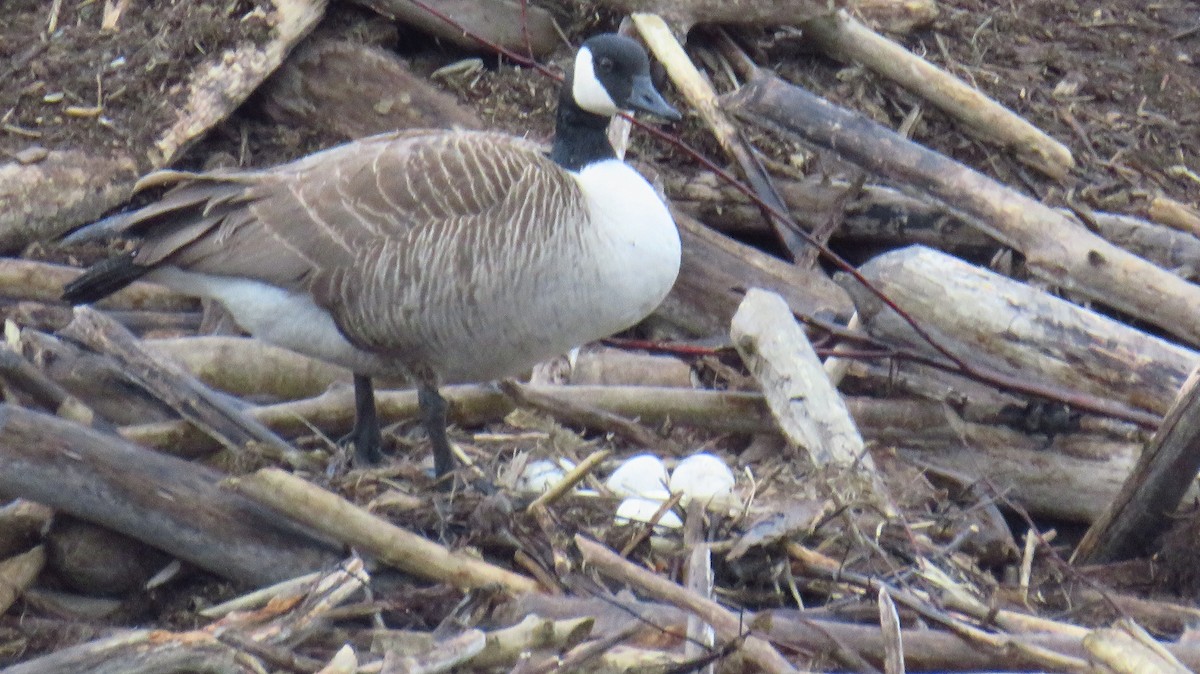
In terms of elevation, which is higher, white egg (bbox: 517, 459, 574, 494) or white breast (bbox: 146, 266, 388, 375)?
white breast (bbox: 146, 266, 388, 375)

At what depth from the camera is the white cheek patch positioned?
5258 mm

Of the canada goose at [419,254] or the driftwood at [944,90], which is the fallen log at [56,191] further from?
the driftwood at [944,90]

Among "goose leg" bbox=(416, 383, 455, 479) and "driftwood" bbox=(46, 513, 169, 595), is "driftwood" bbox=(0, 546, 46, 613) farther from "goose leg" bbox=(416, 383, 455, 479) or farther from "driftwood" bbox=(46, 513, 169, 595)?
"goose leg" bbox=(416, 383, 455, 479)

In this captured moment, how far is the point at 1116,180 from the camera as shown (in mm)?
7238

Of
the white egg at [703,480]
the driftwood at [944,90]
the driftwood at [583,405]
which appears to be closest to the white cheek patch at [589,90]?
the driftwood at [583,405]

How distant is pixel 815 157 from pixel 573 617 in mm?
3602

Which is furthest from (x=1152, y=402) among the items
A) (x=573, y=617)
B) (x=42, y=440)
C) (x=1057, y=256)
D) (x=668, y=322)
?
(x=42, y=440)

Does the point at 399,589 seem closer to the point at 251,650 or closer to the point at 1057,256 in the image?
the point at 251,650

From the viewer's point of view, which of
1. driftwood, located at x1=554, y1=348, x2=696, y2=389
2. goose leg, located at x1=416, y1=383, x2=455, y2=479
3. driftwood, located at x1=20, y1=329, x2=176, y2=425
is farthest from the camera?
driftwood, located at x1=554, y1=348, x2=696, y2=389

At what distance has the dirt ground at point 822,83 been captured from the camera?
6.57 m

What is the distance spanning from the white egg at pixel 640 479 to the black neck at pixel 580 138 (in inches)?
41.6

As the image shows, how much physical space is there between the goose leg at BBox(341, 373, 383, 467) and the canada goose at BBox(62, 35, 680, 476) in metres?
0.01

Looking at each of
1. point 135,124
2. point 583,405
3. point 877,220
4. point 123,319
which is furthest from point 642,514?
point 135,124

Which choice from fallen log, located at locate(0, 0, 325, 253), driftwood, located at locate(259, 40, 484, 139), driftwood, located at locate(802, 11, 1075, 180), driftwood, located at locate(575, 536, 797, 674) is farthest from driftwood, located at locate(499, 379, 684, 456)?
driftwood, located at locate(802, 11, 1075, 180)
